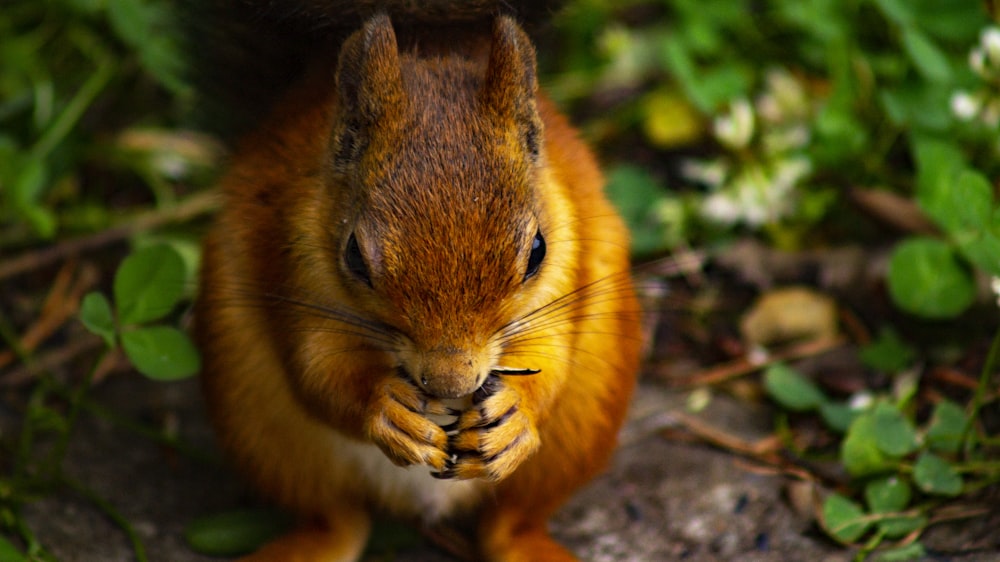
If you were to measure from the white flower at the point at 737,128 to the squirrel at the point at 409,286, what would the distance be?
84cm

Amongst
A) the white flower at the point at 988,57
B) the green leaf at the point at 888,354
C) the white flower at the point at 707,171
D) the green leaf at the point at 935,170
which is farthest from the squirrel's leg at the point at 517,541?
the white flower at the point at 988,57

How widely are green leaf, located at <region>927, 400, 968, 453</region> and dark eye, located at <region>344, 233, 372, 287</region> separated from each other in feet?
3.74

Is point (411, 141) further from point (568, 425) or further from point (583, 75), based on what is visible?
point (583, 75)

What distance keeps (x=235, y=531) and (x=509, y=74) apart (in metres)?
1.04

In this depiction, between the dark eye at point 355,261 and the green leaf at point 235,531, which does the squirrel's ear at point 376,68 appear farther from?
the green leaf at point 235,531

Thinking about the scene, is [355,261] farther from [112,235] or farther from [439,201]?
[112,235]

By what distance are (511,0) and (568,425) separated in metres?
0.77

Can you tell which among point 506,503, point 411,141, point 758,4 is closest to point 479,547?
point 506,503

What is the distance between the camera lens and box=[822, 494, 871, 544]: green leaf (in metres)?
2.05

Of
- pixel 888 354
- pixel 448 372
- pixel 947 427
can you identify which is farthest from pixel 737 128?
pixel 448 372

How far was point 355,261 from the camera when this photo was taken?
169cm

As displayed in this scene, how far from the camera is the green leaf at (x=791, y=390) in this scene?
95.7 inches

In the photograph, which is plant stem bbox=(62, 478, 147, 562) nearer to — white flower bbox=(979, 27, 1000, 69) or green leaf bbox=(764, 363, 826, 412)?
green leaf bbox=(764, 363, 826, 412)

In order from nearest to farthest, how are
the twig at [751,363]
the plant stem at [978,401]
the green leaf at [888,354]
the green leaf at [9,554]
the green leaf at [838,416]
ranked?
the green leaf at [9,554]
the plant stem at [978,401]
the green leaf at [838,416]
the green leaf at [888,354]
the twig at [751,363]
